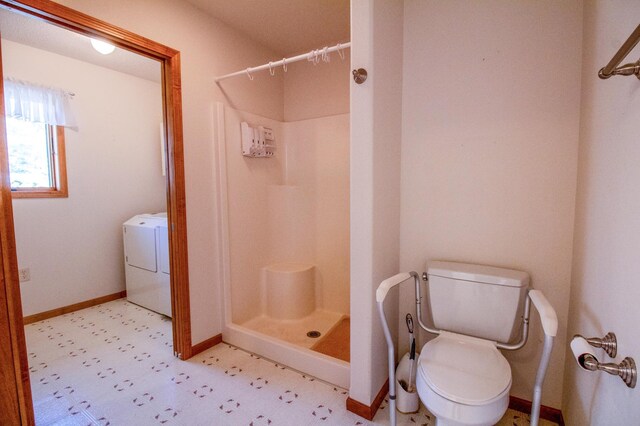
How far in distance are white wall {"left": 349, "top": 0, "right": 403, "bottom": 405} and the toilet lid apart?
1.03 feet

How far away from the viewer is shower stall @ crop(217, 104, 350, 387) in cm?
222

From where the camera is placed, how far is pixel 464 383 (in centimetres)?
108

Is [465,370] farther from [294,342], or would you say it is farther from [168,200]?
[168,200]

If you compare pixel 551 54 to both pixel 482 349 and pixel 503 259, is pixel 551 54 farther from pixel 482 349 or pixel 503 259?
pixel 482 349

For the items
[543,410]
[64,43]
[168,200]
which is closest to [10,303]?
[168,200]

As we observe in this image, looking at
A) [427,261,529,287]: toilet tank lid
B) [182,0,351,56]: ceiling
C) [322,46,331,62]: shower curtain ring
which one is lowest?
[427,261,529,287]: toilet tank lid

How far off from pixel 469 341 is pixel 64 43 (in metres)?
3.73

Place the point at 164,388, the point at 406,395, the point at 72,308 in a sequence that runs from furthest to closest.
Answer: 1. the point at 72,308
2. the point at 164,388
3. the point at 406,395

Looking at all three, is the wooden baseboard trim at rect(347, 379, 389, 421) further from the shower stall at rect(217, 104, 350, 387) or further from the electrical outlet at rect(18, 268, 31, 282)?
the electrical outlet at rect(18, 268, 31, 282)

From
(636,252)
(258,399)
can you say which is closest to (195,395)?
(258,399)

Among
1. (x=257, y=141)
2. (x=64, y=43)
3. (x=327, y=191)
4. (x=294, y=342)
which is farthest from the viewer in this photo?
(x=327, y=191)

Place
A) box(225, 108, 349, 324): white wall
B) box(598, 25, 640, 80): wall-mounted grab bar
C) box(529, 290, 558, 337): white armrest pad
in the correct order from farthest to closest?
box(225, 108, 349, 324): white wall → box(529, 290, 558, 337): white armrest pad → box(598, 25, 640, 80): wall-mounted grab bar

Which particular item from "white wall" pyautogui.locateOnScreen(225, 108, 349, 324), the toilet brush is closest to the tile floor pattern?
the toilet brush

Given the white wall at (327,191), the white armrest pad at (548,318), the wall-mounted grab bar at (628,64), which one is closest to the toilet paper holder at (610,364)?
the white armrest pad at (548,318)
